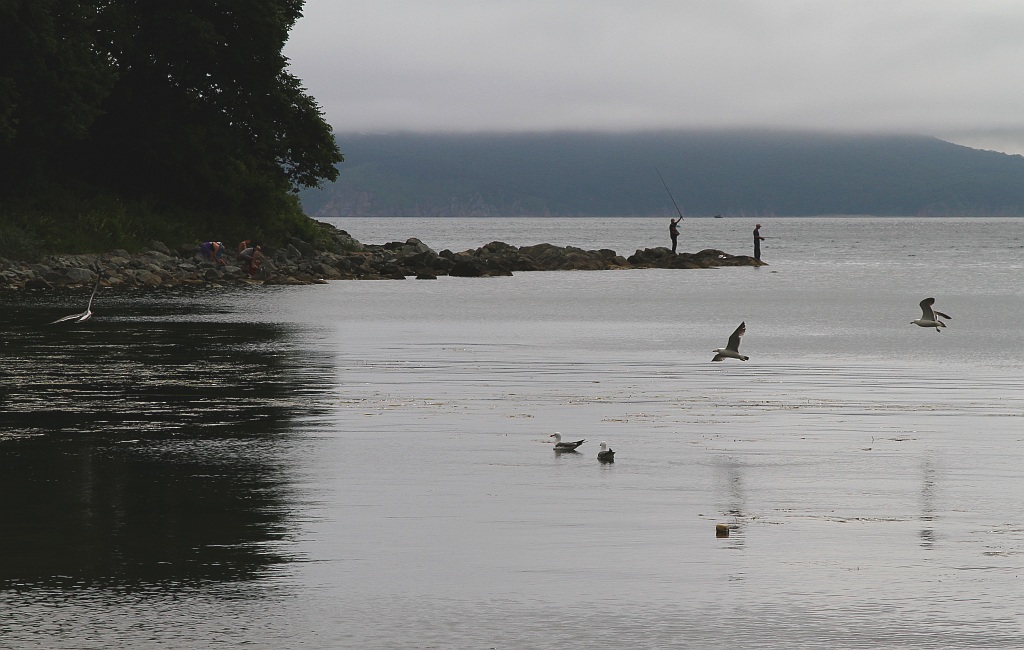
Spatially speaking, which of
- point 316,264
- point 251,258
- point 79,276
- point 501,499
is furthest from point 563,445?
point 316,264

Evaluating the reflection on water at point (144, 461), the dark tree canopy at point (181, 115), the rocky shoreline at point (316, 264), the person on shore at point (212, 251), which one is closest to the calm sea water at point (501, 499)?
the reflection on water at point (144, 461)

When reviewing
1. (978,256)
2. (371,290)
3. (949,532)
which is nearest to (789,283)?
(371,290)

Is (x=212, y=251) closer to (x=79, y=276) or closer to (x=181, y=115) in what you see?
(x=181, y=115)

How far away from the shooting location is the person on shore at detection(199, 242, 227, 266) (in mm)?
64125

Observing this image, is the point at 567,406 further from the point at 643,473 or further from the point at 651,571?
the point at 651,571

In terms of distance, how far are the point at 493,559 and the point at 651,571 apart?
45.2 inches

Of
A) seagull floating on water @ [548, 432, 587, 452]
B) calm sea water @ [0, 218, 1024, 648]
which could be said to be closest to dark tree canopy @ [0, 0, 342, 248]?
calm sea water @ [0, 218, 1024, 648]

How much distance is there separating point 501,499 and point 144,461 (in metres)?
4.15

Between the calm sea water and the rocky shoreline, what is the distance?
2584cm

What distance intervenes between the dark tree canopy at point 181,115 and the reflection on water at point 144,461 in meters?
33.2

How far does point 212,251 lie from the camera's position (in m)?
64.4

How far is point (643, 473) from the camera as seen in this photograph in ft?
45.5

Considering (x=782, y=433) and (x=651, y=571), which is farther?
(x=782, y=433)

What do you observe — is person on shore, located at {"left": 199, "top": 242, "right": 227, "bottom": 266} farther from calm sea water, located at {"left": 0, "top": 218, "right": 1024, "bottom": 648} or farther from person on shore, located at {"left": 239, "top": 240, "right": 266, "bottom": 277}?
calm sea water, located at {"left": 0, "top": 218, "right": 1024, "bottom": 648}
